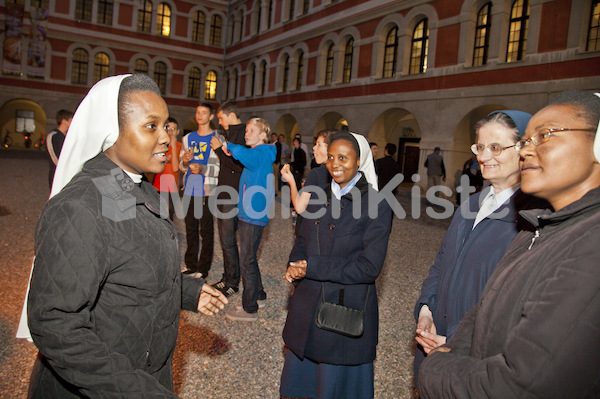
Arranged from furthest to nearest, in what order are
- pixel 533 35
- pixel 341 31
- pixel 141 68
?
pixel 141 68
pixel 341 31
pixel 533 35

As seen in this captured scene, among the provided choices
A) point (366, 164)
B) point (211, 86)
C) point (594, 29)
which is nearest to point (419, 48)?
point (594, 29)

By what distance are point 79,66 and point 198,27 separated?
8.92m

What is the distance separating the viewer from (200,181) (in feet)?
16.8

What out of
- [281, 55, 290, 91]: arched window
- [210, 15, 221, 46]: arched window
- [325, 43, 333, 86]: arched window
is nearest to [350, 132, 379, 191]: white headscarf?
[325, 43, 333, 86]: arched window

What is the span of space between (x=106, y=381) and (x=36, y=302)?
1.07 ft

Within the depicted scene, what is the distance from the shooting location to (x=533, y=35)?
43.4 feet

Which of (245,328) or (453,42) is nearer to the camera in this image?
(245,328)

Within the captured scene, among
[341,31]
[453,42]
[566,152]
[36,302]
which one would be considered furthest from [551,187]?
[341,31]

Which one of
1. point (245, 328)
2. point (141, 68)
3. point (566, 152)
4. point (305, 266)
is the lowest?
point (245, 328)

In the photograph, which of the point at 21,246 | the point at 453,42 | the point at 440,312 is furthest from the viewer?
the point at 453,42

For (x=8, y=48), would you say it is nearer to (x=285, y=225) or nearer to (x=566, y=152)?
(x=285, y=225)

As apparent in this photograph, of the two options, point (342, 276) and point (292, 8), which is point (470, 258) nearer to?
point (342, 276)

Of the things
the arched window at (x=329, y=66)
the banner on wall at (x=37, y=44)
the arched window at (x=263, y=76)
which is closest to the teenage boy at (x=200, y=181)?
the arched window at (x=329, y=66)

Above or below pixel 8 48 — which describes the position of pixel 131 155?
below
